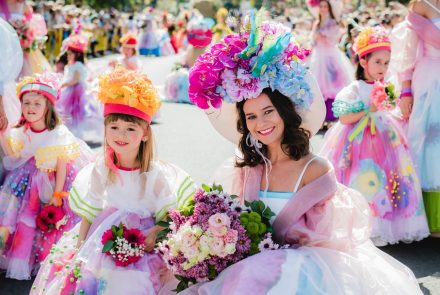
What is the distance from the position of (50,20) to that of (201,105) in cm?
2038

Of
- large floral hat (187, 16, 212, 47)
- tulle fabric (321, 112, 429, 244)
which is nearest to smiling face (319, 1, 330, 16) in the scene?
large floral hat (187, 16, 212, 47)

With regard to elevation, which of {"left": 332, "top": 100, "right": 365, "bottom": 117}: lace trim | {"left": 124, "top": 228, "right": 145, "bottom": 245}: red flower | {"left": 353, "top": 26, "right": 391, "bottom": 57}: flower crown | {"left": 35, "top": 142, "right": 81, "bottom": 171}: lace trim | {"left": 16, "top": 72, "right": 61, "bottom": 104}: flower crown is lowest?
{"left": 124, "top": 228, "right": 145, "bottom": 245}: red flower

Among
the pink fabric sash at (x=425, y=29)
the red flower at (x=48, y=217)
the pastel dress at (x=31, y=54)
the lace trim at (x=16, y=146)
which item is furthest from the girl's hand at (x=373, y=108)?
the pastel dress at (x=31, y=54)

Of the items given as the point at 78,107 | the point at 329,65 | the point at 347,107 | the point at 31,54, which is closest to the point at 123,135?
the point at 347,107

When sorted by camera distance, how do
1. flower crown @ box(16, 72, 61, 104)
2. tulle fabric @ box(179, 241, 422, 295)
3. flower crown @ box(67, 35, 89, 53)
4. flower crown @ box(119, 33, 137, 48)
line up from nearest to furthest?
tulle fabric @ box(179, 241, 422, 295) → flower crown @ box(16, 72, 61, 104) → flower crown @ box(67, 35, 89, 53) → flower crown @ box(119, 33, 137, 48)

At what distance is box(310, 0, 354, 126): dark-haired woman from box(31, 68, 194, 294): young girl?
6912 millimetres

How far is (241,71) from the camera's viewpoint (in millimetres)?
3246

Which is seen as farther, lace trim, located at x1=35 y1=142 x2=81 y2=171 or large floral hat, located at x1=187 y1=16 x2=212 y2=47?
large floral hat, located at x1=187 y1=16 x2=212 y2=47

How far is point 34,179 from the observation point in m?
4.88

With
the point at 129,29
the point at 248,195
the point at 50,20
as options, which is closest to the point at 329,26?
the point at 248,195

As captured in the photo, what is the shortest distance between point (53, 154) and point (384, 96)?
2.80 meters

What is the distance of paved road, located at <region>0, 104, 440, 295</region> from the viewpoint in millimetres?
4732

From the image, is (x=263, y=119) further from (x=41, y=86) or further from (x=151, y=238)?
(x=41, y=86)

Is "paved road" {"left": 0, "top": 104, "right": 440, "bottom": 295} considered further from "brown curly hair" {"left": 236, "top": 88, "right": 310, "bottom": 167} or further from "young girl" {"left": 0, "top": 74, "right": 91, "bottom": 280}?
"brown curly hair" {"left": 236, "top": 88, "right": 310, "bottom": 167}
